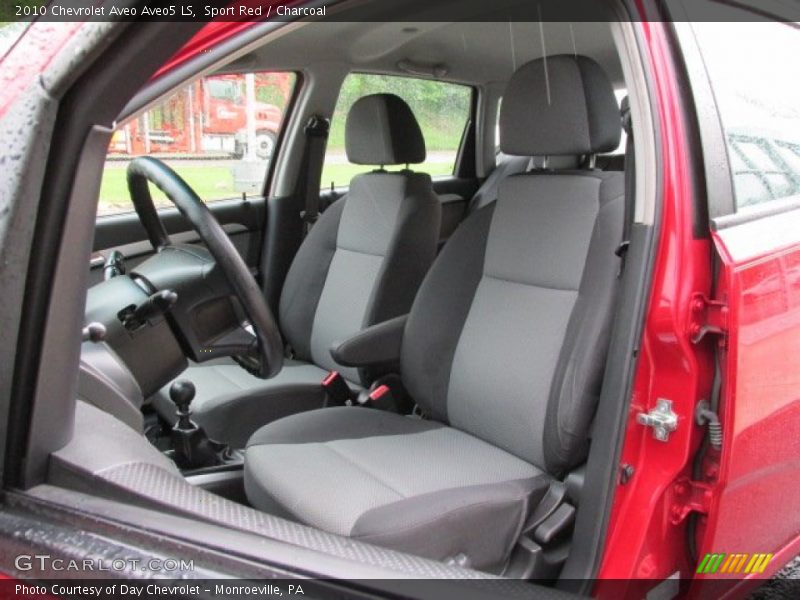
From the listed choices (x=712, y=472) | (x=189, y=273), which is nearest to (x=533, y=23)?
(x=189, y=273)

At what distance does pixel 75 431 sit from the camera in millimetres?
990

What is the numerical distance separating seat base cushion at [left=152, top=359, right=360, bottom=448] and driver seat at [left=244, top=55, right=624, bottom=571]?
44 cm

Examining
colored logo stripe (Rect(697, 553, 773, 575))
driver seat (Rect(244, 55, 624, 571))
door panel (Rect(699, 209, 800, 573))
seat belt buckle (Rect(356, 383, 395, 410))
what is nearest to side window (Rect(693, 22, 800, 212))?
door panel (Rect(699, 209, 800, 573))

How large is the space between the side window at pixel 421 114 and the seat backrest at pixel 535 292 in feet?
3.93

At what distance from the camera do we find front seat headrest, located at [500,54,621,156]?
1882 millimetres

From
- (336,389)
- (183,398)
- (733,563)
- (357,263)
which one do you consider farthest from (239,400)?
(733,563)

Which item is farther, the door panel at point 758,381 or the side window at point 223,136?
the side window at point 223,136

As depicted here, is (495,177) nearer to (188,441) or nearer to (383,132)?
(383,132)

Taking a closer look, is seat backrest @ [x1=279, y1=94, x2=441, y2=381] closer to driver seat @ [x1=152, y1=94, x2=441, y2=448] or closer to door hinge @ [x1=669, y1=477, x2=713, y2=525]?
driver seat @ [x1=152, y1=94, x2=441, y2=448]

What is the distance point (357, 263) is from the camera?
3105 mm

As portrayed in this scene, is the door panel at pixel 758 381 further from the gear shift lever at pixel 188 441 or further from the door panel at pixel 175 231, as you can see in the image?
the door panel at pixel 175 231

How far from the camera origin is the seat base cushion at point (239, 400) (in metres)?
2.53

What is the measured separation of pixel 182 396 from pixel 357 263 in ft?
3.81

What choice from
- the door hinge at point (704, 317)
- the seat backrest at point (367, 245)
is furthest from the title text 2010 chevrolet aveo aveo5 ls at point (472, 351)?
the seat backrest at point (367, 245)
